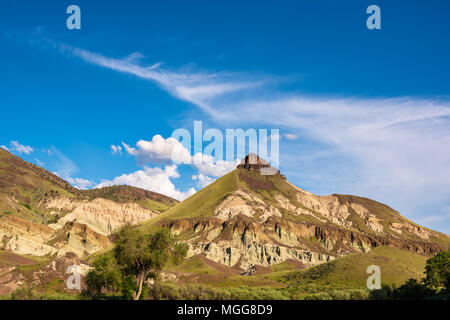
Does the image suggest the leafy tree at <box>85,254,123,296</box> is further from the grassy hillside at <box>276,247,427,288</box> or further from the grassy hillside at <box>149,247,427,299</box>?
the grassy hillside at <box>276,247,427,288</box>

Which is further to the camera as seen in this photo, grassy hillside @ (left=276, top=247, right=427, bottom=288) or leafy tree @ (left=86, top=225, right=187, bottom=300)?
grassy hillside @ (left=276, top=247, right=427, bottom=288)

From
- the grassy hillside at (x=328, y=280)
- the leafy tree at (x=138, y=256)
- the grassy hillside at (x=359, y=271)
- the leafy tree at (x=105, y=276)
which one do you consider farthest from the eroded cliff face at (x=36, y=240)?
the leafy tree at (x=138, y=256)

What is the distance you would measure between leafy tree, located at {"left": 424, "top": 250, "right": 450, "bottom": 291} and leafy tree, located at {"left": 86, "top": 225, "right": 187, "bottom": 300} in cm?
5207

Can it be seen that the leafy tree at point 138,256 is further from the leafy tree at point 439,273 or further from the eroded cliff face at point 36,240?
the eroded cliff face at point 36,240

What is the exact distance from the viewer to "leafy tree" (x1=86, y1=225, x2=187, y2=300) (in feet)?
184

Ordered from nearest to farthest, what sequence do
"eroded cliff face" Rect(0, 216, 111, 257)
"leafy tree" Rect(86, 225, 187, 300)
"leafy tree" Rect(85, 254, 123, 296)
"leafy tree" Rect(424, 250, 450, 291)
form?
"leafy tree" Rect(86, 225, 187, 300)
"leafy tree" Rect(85, 254, 123, 296)
"leafy tree" Rect(424, 250, 450, 291)
"eroded cliff face" Rect(0, 216, 111, 257)

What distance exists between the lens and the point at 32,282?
311 feet

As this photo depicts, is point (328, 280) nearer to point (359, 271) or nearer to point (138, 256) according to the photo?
point (359, 271)

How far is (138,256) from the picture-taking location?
2200 inches

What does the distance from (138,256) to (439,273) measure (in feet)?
198

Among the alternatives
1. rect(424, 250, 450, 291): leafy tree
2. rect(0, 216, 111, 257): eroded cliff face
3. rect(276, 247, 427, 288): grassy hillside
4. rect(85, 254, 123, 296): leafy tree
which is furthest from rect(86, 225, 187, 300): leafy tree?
rect(0, 216, 111, 257): eroded cliff face

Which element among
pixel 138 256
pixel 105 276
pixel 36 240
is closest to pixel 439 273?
pixel 138 256

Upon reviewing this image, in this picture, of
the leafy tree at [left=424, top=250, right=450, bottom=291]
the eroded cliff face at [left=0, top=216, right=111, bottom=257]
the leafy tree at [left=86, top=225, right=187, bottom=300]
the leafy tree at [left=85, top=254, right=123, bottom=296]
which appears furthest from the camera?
the eroded cliff face at [left=0, top=216, right=111, bottom=257]
